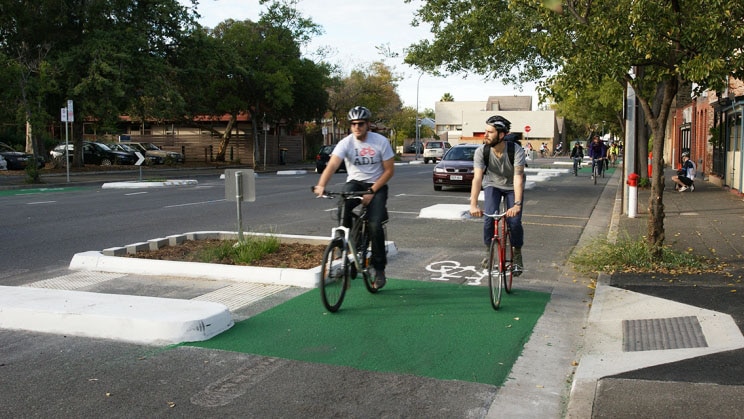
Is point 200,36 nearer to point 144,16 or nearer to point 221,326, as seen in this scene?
point 144,16

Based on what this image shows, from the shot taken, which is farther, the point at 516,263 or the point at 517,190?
the point at 516,263

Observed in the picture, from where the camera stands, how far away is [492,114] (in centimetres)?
8512

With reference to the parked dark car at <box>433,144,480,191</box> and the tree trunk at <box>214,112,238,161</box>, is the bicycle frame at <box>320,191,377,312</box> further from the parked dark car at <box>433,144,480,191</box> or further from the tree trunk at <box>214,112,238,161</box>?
the tree trunk at <box>214,112,238,161</box>

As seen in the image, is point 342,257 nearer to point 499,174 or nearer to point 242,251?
point 499,174

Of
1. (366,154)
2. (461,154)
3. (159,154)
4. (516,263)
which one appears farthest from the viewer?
(159,154)

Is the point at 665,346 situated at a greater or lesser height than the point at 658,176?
lesser

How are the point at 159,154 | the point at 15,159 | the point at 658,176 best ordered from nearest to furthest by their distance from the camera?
the point at 658,176 < the point at 15,159 < the point at 159,154

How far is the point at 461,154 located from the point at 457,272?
16.2 metres

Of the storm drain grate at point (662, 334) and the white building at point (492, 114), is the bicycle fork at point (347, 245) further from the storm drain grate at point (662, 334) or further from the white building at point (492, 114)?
the white building at point (492, 114)

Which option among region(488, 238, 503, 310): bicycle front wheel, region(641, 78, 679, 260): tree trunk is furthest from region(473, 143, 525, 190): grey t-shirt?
region(641, 78, 679, 260): tree trunk

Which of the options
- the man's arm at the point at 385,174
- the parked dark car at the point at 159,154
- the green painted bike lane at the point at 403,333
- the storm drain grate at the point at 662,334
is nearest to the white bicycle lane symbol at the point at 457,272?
the green painted bike lane at the point at 403,333

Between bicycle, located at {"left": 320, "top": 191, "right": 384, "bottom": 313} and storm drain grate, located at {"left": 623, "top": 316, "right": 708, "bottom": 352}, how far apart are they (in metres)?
2.48

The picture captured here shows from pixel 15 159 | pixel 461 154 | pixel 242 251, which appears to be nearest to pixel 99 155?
pixel 15 159

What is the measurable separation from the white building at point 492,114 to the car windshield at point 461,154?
146ft
